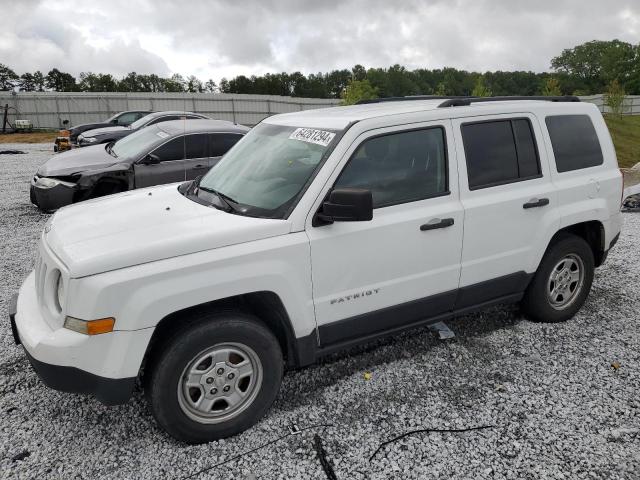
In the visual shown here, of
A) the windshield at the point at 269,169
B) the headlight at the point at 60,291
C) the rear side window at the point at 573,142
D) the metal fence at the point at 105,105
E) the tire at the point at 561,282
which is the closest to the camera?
the headlight at the point at 60,291

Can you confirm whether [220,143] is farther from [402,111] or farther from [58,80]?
[58,80]

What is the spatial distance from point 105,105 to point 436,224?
3603 cm

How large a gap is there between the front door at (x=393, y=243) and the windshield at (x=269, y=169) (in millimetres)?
264

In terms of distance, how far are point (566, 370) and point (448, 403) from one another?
106 centimetres

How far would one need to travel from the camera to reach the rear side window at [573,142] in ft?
13.5

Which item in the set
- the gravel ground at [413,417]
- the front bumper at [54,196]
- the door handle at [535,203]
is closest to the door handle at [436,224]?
the door handle at [535,203]

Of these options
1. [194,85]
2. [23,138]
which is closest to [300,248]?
[23,138]

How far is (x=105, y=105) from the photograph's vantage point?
34.7 metres

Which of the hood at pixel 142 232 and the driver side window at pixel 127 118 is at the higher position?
the driver side window at pixel 127 118

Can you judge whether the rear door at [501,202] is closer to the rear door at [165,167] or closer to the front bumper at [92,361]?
the front bumper at [92,361]

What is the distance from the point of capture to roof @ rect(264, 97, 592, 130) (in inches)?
137

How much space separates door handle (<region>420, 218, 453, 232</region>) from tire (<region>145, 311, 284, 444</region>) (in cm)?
124

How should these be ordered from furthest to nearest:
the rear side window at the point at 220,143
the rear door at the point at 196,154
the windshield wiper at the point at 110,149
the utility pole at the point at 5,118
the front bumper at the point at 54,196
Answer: the utility pole at the point at 5,118 → the windshield wiper at the point at 110,149 → the rear side window at the point at 220,143 → the rear door at the point at 196,154 → the front bumper at the point at 54,196

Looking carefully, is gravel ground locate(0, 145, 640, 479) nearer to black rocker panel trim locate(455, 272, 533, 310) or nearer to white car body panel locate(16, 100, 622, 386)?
black rocker panel trim locate(455, 272, 533, 310)
